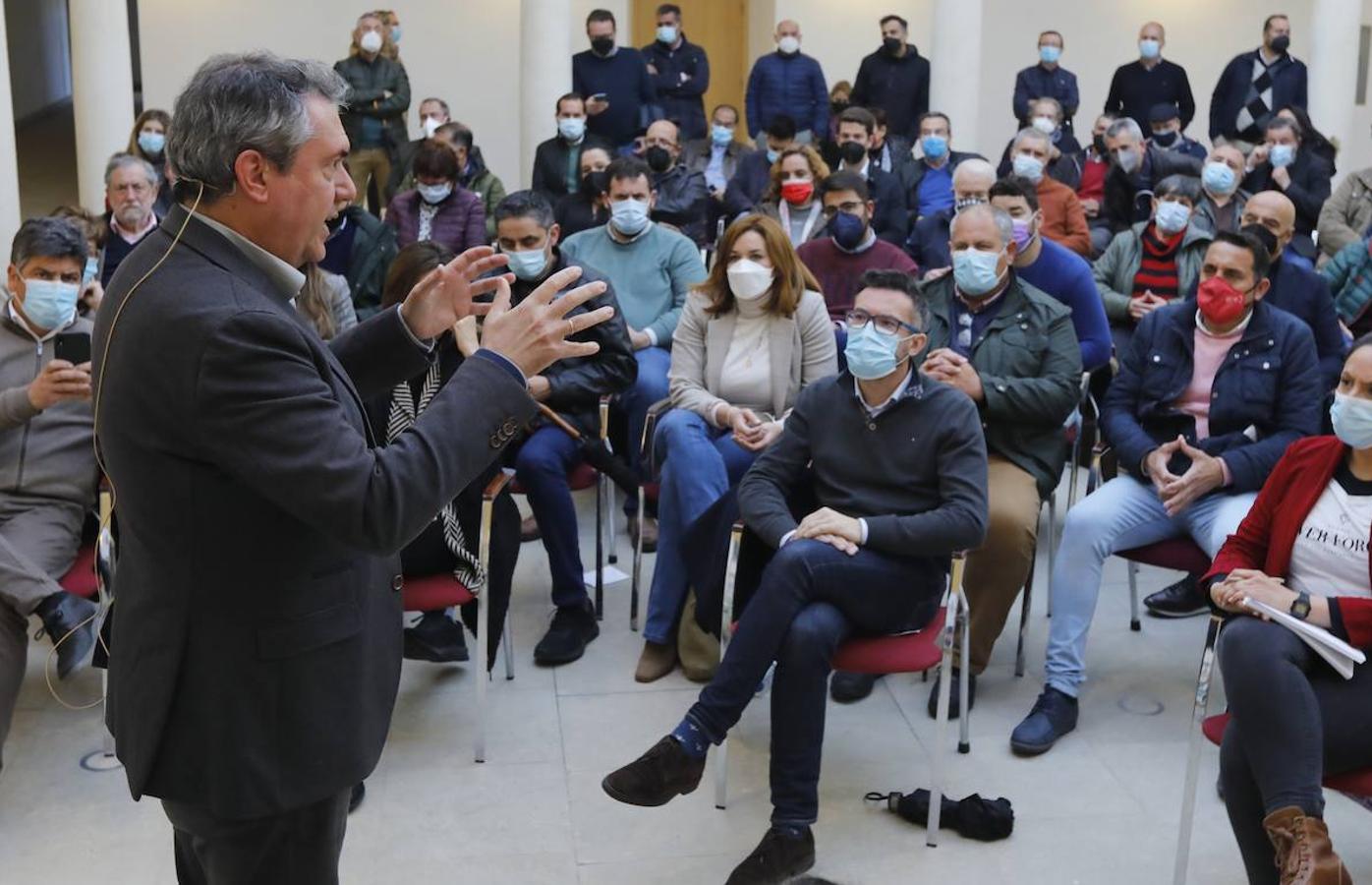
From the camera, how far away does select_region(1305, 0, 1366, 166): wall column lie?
12055 mm

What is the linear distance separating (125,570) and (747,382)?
316cm

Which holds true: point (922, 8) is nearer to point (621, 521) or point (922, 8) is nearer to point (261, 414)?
point (621, 521)

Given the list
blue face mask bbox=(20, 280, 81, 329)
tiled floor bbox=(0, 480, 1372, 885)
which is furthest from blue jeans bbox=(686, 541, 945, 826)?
blue face mask bbox=(20, 280, 81, 329)

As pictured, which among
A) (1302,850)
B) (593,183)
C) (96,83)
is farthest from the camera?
(96,83)

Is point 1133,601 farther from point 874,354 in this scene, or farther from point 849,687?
point 874,354

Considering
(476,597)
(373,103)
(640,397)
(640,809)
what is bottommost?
(640,809)

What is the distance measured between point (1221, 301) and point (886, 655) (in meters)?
1.73

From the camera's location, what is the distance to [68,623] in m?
4.04

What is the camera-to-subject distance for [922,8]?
1400cm

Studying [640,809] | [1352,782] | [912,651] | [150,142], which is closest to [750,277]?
[912,651]

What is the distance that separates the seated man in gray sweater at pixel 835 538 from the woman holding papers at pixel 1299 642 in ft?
2.30

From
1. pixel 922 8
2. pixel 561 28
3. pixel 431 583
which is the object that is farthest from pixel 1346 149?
pixel 431 583

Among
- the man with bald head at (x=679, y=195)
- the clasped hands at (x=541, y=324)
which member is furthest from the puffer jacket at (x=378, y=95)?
the clasped hands at (x=541, y=324)

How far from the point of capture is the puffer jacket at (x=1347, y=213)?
752 cm
